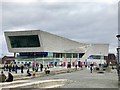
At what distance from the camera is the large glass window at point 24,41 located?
384ft

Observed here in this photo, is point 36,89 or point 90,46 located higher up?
point 90,46

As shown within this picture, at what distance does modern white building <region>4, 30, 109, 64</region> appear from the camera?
115875 mm

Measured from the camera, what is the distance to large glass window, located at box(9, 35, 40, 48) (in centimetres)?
11716

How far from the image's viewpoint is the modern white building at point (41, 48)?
380ft

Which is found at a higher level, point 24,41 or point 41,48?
point 24,41

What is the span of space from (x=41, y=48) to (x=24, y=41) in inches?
325

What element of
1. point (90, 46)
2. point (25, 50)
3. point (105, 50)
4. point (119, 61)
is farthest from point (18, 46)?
point (119, 61)

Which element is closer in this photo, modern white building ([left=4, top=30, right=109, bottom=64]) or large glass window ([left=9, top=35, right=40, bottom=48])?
modern white building ([left=4, top=30, right=109, bottom=64])

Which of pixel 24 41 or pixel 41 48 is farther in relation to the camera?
pixel 24 41

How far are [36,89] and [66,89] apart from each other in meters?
2.16

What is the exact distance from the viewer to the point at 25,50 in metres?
121

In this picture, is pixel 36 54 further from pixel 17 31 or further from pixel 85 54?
pixel 85 54

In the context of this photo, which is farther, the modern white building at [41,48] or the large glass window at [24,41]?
the large glass window at [24,41]

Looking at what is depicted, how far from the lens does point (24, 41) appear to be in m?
120
